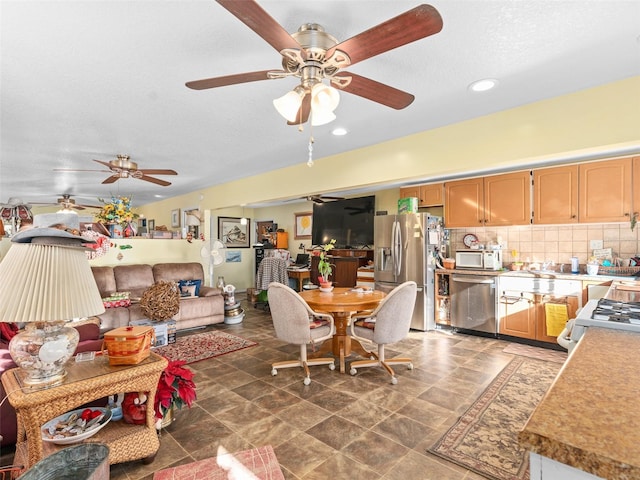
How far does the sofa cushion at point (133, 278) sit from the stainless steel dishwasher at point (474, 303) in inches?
181

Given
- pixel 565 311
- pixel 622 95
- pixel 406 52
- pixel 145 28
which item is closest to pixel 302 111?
pixel 406 52

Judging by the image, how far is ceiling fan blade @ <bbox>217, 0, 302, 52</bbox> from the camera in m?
1.16

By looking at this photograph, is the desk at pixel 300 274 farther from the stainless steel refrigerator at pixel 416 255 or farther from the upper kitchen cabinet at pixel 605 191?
the upper kitchen cabinet at pixel 605 191

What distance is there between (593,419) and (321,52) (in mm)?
1721

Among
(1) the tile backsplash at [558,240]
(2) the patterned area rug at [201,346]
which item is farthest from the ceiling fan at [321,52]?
(1) the tile backsplash at [558,240]

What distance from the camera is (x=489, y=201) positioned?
174 inches

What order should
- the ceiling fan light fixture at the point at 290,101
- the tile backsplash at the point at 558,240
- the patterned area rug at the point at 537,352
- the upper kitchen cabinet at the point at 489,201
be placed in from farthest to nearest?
1. the upper kitchen cabinet at the point at 489,201
2. the tile backsplash at the point at 558,240
3. the patterned area rug at the point at 537,352
4. the ceiling fan light fixture at the point at 290,101

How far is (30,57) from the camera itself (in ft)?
6.51

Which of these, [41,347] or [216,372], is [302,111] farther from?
[216,372]

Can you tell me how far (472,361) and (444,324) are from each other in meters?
1.28

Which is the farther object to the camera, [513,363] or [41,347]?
[513,363]

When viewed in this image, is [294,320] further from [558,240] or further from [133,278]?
[558,240]

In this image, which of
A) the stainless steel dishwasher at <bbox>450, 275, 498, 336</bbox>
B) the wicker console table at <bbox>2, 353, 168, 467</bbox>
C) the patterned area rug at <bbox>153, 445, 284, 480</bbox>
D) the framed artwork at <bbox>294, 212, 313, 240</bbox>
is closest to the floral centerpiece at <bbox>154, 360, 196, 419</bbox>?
the wicker console table at <bbox>2, 353, 168, 467</bbox>

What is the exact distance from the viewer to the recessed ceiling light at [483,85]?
2.32 meters
